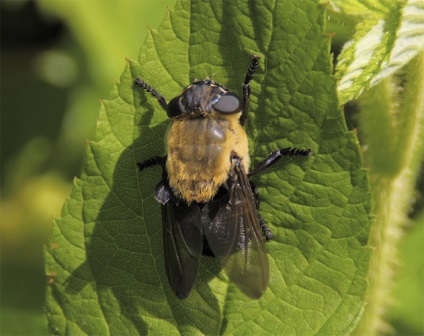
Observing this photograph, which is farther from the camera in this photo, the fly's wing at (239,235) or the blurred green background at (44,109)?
the blurred green background at (44,109)

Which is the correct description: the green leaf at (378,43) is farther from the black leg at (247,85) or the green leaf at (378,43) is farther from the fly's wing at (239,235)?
the fly's wing at (239,235)

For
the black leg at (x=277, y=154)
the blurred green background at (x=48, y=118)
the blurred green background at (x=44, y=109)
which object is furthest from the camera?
the blurred green background at (x=44, y=109)

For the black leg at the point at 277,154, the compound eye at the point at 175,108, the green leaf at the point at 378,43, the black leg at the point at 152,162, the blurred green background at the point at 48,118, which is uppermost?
the green leaf at the point at 378,43

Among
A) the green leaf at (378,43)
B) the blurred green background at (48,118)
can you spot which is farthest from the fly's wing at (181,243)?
the blurred green background at (48,118)

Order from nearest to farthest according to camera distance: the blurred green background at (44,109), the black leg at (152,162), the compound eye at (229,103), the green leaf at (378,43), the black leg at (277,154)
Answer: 1. the green leaf at (378,43)
2. the black leg at (277,154)
3. the compound eye at (229,103)
4. the black leg at (152,162)
5. the blurred green background at (44,109)

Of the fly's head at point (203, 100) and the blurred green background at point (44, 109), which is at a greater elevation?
the fly's head at point (203, 100)

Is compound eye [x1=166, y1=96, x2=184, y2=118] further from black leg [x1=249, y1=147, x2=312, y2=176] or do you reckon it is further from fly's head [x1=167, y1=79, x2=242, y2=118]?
black leg [x1=249, y1=147, x2=312, y2=176]

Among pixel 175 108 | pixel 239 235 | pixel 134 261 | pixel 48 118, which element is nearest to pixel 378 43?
pixel 175 108

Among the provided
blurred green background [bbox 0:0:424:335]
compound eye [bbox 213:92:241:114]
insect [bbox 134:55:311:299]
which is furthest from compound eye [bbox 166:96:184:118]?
blurred green background [bbox 0:0:424:335]
